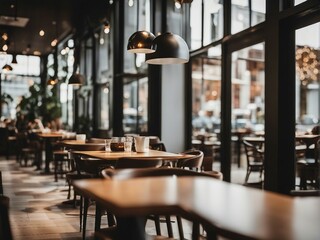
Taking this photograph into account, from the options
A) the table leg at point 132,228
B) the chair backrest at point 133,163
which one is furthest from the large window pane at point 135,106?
the table leg at point 132,228

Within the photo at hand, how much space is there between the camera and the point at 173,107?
8172 mm

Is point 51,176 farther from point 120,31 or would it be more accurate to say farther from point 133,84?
point 120,31

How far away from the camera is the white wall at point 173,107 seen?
8133mm

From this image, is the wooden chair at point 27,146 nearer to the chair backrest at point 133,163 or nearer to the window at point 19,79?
the window at point 19,79

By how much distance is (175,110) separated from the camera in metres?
8.19

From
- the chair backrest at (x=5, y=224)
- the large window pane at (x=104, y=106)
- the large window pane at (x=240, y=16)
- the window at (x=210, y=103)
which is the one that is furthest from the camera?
the window at (x=210, y=103)

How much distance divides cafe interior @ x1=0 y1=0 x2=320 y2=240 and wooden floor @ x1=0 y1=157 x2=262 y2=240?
0.07ft

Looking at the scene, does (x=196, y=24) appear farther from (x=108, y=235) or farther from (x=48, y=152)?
(x=108, y=235)

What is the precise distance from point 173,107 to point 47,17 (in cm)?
682

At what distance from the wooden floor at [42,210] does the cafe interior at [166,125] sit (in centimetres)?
2

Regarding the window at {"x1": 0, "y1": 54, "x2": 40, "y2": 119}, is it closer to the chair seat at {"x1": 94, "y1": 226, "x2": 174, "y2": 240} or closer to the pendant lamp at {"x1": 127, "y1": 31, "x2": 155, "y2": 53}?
the pendant lamp at {"x1": 127, "y1": 31, "x2": 155, "y2": 53}

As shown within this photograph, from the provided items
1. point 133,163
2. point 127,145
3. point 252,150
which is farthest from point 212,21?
point 133,163

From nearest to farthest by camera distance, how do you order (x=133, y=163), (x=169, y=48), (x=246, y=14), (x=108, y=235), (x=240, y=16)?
(x=108, y=235), (x=133, y=163), (x=169, y=48), (x=246, y=14), (x=240, y=16)

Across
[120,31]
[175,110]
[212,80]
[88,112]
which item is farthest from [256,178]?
[212,80]
